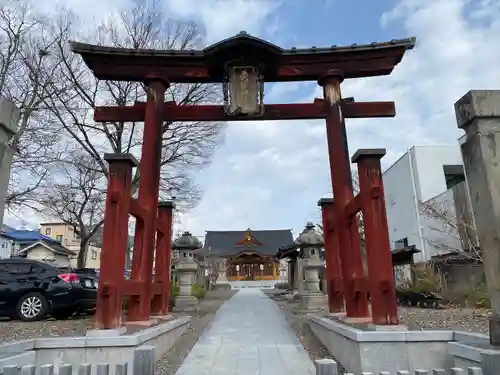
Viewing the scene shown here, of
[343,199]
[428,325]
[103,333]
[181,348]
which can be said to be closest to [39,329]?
[181,348]

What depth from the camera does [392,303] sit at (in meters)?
5.23

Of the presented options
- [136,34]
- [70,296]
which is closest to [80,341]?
[70,296]

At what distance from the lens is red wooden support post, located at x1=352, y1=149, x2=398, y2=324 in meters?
5.25

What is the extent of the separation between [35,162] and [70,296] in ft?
26.3

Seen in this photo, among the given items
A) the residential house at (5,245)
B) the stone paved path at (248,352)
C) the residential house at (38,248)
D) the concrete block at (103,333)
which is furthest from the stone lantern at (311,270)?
the residential house at (5,245)

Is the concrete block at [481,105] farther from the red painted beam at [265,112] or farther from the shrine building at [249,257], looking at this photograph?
the shrine building at [249,257]

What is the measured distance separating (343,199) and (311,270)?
7.12 meters

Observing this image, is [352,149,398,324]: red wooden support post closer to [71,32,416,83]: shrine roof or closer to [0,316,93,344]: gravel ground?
[71,32,416,83]: shrine roof

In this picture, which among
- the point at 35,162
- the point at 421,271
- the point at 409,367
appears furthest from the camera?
the point at 35,162

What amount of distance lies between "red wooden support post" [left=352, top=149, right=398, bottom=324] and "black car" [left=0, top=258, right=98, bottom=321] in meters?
8.16

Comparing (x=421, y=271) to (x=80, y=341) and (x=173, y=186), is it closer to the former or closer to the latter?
(x=173, y=186)

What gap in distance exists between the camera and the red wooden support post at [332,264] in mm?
8023

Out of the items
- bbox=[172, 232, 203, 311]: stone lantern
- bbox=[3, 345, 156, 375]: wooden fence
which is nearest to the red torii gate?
bbox=[3, 345, 156, 375]: wooden fence

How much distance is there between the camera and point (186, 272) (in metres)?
14.3
